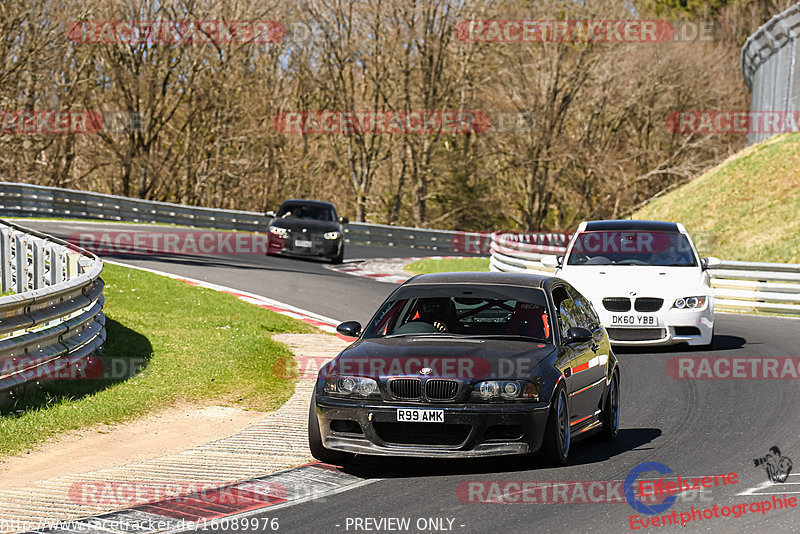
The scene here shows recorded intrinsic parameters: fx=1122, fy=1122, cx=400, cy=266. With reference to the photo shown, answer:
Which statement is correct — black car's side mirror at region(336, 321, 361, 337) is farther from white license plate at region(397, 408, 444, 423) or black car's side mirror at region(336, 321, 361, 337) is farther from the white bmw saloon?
the white bmw saloon

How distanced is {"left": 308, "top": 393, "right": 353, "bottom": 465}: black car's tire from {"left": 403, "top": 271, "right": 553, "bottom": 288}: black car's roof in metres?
1.63

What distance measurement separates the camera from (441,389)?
7840 mm

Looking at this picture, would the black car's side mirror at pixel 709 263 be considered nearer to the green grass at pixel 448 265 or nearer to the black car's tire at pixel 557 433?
the black car's tire at pixel 557 433

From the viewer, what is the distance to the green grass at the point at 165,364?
9.94 m

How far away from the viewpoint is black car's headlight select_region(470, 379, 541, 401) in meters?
7.81

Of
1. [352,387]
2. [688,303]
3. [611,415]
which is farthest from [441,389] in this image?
[688,303]

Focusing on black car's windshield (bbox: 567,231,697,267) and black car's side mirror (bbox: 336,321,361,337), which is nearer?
black car's side mirror (bbox: 336,321,361,337)

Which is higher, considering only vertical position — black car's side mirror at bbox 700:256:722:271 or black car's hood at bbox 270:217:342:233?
black car's side mirror at bbox 700:256:722:271

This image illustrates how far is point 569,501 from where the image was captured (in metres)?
7.13

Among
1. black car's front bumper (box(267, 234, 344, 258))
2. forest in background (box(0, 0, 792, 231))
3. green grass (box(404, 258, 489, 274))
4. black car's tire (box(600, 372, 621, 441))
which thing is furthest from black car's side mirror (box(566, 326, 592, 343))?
forest in background (box(0, 0, 792, 231))

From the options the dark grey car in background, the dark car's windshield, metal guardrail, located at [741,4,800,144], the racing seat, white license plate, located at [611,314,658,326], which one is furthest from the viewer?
metal guardrail, located at [741,4,800,144]

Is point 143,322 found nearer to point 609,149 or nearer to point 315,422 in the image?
point 315,422

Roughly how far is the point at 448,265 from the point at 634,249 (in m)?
17.1

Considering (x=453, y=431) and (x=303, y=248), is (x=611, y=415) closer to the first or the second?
(x=453, y=431)
